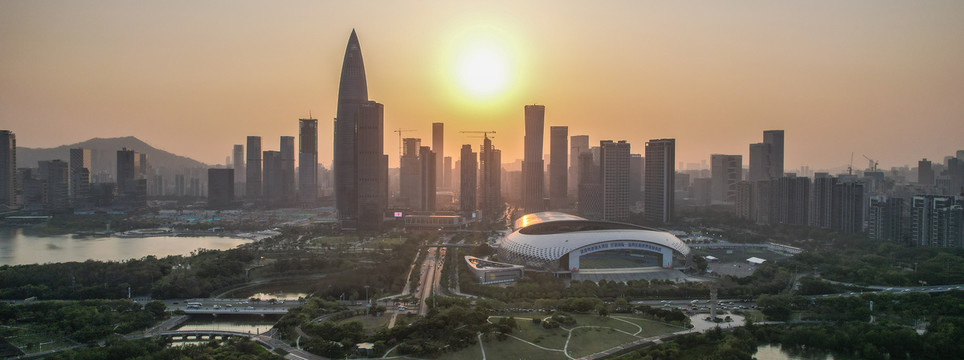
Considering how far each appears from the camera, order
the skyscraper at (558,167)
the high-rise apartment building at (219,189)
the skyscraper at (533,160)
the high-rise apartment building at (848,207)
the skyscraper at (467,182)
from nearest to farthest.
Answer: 1. the high-rise apartment building at (848,207)
2. the skyscraper at (467,182)
3. the skyscraper at (533,160)
4. the skyscraper at (558,167)
5. the high-rise apartment building at (219,189)

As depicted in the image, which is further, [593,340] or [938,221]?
[938,221]

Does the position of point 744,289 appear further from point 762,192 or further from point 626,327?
point 762,192

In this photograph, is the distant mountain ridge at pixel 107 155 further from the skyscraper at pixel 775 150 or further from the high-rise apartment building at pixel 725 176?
the skyscraper at pixel 775 150

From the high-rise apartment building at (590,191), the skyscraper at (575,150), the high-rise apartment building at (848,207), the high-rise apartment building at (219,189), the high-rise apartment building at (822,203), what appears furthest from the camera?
the skyscraper at (575,150)

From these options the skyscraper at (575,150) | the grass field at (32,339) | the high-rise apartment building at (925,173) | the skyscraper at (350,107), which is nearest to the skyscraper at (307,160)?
the skyscraper at (350,107)

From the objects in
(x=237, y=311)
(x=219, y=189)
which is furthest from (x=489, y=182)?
(x=237, y=311)

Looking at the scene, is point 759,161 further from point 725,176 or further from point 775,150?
point 725,176
